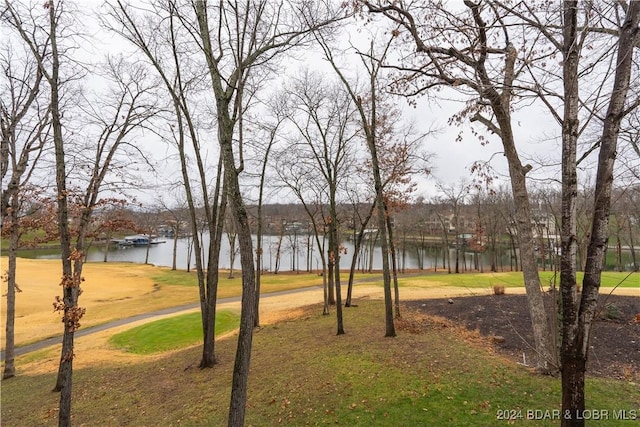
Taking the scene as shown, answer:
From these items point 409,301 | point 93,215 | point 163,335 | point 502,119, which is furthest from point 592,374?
point 163,335

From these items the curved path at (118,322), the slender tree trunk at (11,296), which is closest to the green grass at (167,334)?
the curved path at (118,322)

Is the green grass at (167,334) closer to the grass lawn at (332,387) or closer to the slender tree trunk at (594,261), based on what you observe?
the grass lawn at (332,387)

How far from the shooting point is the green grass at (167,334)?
13398 millimetres

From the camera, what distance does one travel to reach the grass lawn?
5348mm

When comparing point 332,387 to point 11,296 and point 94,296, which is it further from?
point 94,296

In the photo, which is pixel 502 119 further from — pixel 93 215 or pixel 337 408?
pixel 93 215

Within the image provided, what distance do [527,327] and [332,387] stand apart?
7050 millimetres

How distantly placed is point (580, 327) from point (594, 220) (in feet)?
3.44

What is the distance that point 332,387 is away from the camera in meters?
6.52

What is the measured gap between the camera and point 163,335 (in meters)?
14.6

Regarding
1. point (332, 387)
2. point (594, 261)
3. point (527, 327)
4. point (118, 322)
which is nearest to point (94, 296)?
point (118, 322)

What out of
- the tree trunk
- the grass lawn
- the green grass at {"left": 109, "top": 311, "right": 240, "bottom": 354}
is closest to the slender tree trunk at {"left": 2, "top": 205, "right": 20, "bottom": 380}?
the grass lawn

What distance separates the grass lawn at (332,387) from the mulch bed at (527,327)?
2.40 feet

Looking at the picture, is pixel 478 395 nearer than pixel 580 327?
No
